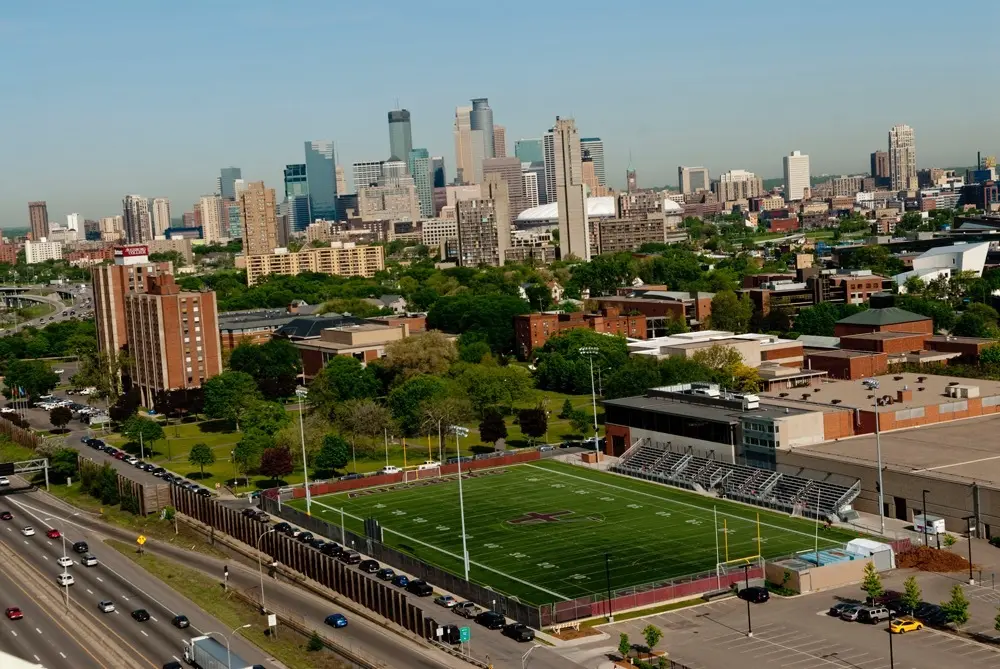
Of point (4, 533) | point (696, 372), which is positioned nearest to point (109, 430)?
point (4, 533)

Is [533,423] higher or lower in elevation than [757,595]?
higher

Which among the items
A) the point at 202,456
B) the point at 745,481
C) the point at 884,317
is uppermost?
the point at 884,317

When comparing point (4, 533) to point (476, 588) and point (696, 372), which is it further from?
point (696, 372)

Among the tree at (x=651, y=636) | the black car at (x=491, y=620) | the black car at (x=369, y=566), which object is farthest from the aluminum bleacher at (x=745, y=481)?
the black car at (x=369, y=566)

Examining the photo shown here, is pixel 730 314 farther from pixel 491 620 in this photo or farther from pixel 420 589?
pixel 491 620

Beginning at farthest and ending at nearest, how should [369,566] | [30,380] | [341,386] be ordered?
1. [30,380]
2. [341,386]
3. [369,566]

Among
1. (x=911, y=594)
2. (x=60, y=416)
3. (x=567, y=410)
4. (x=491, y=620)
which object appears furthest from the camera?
(x=60, y=416)

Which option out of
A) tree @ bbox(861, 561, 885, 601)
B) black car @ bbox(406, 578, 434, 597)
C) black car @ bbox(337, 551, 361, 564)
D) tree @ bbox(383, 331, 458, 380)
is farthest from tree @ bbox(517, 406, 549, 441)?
tree @ bbox(861, 561, 885, 601)

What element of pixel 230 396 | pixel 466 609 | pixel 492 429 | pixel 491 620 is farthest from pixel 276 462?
pixel 491 620
